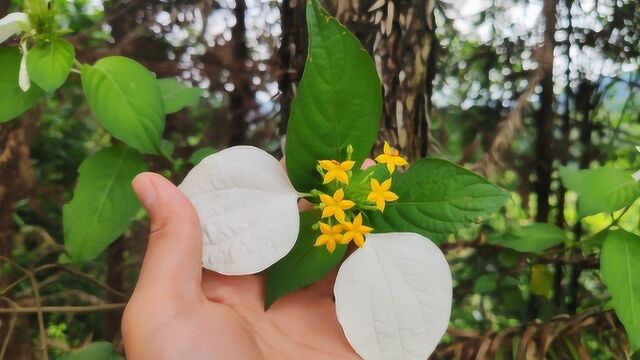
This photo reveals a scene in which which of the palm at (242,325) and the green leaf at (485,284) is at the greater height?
the palm at (242,325)

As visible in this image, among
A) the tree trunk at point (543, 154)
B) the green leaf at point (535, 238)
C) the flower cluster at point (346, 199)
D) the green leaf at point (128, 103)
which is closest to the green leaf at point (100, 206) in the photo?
the green leaf at point (128, 103)

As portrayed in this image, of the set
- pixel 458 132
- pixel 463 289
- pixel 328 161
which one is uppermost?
pixel 328 161

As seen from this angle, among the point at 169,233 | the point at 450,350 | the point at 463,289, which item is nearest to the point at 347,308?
the point at 169,233

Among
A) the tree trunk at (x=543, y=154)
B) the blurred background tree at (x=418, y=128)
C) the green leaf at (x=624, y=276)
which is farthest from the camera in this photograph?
the tree trunk at (x=543, y=154)

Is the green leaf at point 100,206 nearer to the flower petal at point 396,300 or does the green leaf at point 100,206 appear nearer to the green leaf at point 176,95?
the green leaf at point 176,95

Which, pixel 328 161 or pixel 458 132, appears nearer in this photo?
pixel 328 161

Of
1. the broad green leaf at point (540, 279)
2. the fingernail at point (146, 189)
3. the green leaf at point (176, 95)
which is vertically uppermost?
the green leaf at point (176, 95)

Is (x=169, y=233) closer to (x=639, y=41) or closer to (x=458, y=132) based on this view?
(x=458, y=132)
